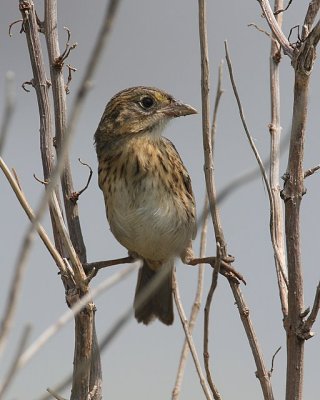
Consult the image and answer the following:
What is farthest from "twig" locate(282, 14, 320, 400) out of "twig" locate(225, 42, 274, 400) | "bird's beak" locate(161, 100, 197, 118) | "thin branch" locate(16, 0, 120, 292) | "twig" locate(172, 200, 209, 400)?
"bird's beak" locate(161, 100, 197, 118)

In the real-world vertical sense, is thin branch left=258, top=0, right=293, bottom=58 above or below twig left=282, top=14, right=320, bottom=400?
above

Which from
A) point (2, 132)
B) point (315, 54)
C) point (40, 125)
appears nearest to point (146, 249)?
point (40, 125)

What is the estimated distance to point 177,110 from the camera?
14.0ft

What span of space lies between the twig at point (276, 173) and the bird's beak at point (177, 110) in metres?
1.16

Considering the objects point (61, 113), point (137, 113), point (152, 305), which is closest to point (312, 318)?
point (61, 113)

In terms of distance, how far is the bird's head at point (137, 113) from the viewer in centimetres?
437

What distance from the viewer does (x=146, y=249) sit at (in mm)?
4340

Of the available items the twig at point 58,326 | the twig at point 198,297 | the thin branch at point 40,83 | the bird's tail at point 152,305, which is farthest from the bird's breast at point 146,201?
the twig at point 58,326

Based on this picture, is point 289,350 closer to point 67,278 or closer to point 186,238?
point 67,278

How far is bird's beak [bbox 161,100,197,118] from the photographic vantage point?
425 cm

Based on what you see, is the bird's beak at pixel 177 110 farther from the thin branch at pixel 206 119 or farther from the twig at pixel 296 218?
the twig at pixel 296 218

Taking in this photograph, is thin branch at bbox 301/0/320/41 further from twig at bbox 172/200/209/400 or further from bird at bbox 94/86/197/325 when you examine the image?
bird at bbox 94/86/197/325

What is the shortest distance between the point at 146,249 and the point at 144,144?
1.92ft

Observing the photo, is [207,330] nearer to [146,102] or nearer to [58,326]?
[58,326]
